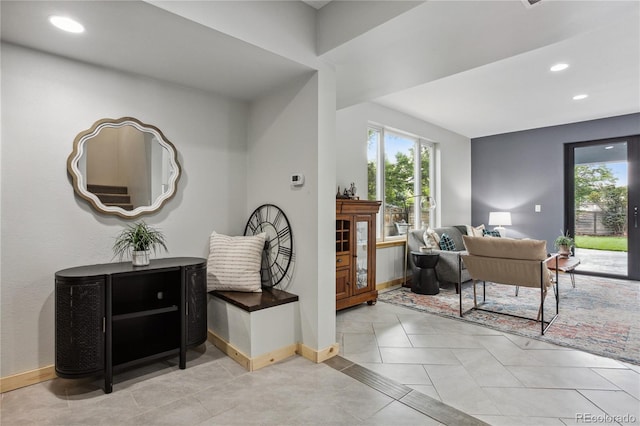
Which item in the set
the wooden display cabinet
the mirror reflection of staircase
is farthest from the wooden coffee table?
the mirror reflection of staircase

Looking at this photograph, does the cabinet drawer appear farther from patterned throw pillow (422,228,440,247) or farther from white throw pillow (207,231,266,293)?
patterned throw pillow (422,228,440,247)

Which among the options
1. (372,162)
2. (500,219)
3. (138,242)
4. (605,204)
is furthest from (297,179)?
(605,204)

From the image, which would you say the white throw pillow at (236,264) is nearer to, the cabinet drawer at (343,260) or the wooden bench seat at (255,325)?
the wooden bench seat at (255,325)

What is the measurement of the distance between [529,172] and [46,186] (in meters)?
7.38

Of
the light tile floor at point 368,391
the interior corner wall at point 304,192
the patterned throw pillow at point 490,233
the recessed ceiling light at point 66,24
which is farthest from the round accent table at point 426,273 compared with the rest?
the recessed ceiling light at point 66,24

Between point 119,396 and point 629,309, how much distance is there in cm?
526

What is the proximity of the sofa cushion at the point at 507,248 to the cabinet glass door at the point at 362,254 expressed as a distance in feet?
3.73

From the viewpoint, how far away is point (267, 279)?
309 centimetres

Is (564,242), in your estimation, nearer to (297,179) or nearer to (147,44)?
(297,179)

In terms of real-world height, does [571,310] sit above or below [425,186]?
below

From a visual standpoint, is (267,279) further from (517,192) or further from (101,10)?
(517,192)

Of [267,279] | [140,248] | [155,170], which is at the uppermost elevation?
[155,170]

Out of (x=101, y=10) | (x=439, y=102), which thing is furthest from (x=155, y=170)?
(x=439, y=102)

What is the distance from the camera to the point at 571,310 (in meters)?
3.81
